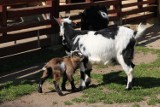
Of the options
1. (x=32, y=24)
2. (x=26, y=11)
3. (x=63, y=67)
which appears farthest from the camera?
(x=32, y=24)

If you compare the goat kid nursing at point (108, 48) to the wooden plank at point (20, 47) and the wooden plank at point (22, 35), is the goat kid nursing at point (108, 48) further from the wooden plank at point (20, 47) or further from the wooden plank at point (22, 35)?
the wooden plank at point (20, 47)

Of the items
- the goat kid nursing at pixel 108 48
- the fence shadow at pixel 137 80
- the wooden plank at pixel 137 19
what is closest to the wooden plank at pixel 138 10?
the wooden plank at pixel 137 19

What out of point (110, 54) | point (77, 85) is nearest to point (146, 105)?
point (110, 54)

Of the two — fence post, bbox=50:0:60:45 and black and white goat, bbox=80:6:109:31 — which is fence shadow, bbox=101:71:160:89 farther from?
fence post, bbox=50:0:60:45

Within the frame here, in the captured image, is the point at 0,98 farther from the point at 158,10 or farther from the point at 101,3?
the point at 158,10

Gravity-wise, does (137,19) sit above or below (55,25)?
below

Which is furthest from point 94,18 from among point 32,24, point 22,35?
point 22,35

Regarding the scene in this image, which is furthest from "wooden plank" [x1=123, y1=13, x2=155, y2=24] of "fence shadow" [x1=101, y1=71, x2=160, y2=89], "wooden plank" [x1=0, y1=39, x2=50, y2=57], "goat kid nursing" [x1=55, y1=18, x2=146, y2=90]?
"goat kid nursing" [x1=55, y1=18, x2=146, y2=90]

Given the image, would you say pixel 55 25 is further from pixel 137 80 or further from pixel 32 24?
pixel 137 80

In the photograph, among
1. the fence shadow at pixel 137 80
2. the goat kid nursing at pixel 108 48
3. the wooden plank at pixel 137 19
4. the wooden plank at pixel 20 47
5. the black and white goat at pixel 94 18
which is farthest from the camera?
the wooden plank at pixel 137 19

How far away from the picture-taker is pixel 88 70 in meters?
7.05

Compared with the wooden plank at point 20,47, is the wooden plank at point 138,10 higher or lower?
higher

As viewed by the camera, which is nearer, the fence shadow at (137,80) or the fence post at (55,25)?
the fence shadow at (137,80)

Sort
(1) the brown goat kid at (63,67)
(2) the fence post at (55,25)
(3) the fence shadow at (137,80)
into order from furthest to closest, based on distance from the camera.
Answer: (2) the fence post at (55,25) → (3) the fence shadow at (137,80) → (1) the brown goat kid at (63,67)
